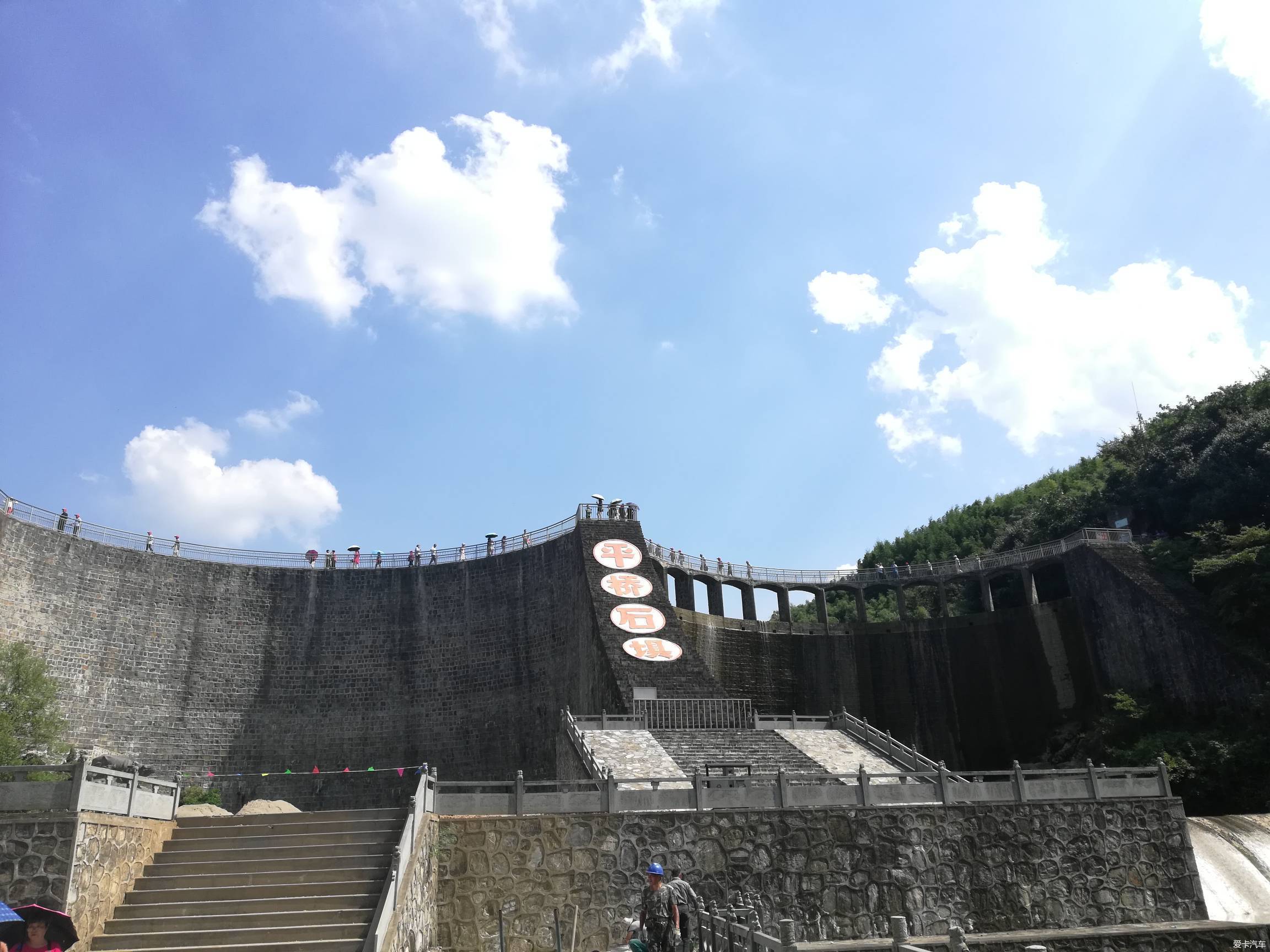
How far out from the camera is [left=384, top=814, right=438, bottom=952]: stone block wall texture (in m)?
10.7

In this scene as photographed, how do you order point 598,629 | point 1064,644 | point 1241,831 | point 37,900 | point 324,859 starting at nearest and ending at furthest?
point 37,900, point 324,859, point 1241,831, point 598,629, point 1064,644

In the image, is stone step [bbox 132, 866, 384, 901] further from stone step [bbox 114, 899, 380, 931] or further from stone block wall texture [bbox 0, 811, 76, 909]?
stone block wall texture [bbox 0, 811, 76, 909]

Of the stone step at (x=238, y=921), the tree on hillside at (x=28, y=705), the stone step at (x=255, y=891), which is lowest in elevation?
the stone step at (x=238, y=921)

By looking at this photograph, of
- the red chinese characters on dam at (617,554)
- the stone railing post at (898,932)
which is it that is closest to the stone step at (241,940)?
the stone railing post at (898,932)

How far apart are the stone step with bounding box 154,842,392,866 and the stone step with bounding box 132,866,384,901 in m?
0.36

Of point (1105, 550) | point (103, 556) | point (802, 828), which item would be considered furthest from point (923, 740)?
point (103, 556)

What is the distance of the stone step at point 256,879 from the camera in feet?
37.3

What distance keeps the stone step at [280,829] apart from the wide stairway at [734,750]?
6.15m

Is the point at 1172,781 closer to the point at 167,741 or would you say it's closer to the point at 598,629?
the point at 598,629

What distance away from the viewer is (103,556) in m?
26.5

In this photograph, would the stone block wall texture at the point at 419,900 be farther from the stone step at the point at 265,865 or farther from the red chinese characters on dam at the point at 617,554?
the red chinese characters on dam at the point at 617,554

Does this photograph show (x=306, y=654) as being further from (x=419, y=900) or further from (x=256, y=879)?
(x=419, y=900)

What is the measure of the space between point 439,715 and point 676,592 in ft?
29.7

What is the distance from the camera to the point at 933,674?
107 feet
